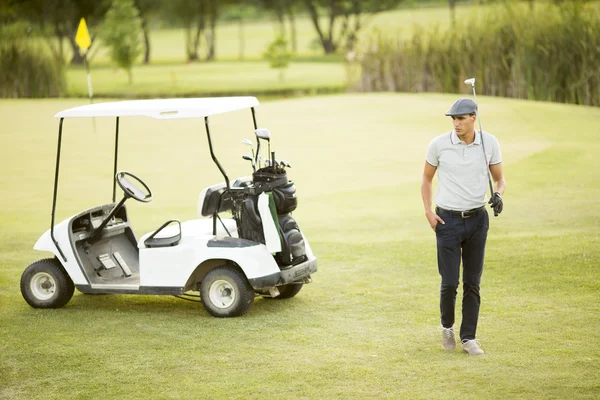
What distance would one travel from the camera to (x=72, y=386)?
198 inches

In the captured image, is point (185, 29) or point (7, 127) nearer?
point (7, 127)

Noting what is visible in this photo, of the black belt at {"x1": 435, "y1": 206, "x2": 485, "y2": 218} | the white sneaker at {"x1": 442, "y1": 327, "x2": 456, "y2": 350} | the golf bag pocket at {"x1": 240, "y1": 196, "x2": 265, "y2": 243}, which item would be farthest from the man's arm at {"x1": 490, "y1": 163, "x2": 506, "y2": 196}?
the golf bag pocket at {"x1": 240, "y1": 196, "x2": 265, "y2": 243}

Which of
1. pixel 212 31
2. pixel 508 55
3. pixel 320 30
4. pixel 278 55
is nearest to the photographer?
pixel 508 55

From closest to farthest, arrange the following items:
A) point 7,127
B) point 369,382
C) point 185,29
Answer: point 369,382 < point 7,127 < point 185,29

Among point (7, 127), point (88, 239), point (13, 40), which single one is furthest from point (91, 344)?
point (13, 40)

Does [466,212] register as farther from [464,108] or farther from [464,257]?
[464,108]

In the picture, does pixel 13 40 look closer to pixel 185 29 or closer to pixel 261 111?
pixel 261 111

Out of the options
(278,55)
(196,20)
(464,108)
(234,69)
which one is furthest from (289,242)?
(196,20)

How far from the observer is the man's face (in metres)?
5.15

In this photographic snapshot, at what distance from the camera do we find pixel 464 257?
5398 millimetres

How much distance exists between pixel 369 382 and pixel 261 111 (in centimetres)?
1548

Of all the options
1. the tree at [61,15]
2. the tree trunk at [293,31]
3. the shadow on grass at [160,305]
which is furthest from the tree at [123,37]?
the shadow on grass at [160,305]

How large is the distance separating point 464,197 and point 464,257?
0.37 meters

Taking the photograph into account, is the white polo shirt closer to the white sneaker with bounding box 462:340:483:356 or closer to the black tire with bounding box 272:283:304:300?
the white sneaker with bounding box 462:340:483:356
